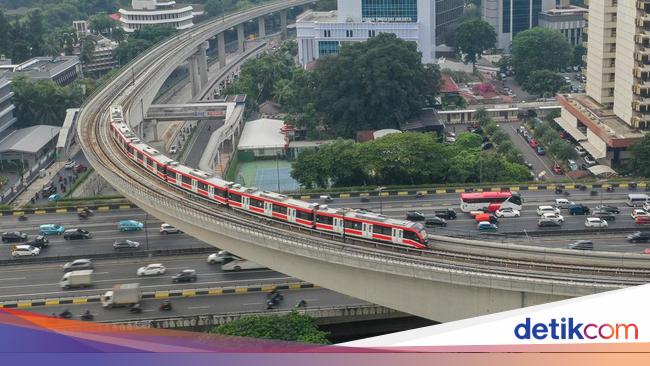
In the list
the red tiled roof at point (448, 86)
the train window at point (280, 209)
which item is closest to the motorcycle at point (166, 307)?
the train window at point (280, 209)

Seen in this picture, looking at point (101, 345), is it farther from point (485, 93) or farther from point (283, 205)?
point (485, 93)

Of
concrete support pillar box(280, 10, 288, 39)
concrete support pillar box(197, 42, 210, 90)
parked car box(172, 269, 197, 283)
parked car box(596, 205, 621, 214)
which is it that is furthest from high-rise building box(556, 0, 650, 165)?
concrete support pillar box(280, 10, 288, 39)

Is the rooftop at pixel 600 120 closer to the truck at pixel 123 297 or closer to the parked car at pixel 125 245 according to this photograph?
the parked car at pixel 125 245

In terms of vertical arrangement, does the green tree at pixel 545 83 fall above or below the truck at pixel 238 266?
above

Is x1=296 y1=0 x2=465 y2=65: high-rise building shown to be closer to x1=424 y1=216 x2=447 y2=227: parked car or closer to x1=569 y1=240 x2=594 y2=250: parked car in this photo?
x1=424 y1=216 x2=447 y2=227: parked car

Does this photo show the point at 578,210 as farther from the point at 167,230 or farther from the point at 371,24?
the point at 371,24

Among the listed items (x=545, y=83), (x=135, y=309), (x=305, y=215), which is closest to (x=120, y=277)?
(x=135, y=309)

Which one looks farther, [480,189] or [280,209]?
[480,189]
